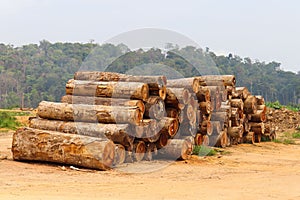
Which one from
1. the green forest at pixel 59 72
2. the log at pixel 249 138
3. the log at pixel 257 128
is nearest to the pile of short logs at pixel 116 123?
the log at pixel 249 138

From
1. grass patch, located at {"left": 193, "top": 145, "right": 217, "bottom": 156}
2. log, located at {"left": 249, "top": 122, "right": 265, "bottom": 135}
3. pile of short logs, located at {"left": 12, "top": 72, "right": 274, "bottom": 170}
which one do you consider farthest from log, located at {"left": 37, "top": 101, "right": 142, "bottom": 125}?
log, located at {"left": 249, "top": 122, "right": 265, "bottom": 135}

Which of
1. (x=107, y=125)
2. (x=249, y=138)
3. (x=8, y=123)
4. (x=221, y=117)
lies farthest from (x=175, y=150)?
(x=8, y=123)

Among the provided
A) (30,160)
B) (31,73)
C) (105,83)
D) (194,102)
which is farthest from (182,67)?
(31,73)

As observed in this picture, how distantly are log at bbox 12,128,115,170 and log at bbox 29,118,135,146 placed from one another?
537 millimetres

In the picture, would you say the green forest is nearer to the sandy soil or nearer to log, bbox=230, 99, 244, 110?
log, bbox=230, 99, 244, 110

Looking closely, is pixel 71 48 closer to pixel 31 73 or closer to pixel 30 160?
pixel 31 73

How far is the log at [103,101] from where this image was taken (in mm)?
9927

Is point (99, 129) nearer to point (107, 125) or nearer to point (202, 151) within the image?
point (107, 125)

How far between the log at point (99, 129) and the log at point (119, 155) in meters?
0.15

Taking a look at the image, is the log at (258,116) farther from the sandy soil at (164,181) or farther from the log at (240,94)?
the sandy soil at (164,181)

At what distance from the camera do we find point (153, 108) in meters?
10.3

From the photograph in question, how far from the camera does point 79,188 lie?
679 centimetres

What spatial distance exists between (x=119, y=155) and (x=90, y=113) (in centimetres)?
130

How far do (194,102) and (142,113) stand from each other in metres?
2.52
